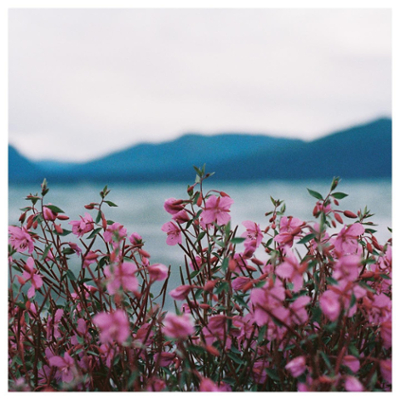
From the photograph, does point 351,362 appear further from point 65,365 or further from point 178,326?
point 65,365

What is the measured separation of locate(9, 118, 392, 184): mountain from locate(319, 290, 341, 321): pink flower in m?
0.95

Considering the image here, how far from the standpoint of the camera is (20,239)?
2.72 feet

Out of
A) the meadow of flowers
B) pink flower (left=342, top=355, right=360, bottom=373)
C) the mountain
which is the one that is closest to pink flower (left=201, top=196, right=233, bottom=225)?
the meadow of flowers

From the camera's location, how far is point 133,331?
2.54 ft

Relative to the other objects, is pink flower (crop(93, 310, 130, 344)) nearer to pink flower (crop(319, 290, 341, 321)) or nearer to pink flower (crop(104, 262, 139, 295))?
pink flower (crop(104, 262, 139, 295))

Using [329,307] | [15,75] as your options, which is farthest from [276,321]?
[15,75]

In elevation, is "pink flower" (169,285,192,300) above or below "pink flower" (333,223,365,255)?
below

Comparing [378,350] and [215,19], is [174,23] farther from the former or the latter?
[378,350]

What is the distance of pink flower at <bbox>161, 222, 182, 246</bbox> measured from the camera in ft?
2.86

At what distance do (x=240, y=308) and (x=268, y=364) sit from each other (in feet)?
0.36

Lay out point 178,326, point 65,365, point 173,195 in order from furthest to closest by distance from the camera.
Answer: point 173,195 < point 65,365 < point 178,326

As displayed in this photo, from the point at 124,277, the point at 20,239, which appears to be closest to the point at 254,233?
the point at 124,277

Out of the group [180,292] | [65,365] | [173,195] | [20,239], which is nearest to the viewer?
[180,292]

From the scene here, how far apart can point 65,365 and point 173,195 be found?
823 mm
